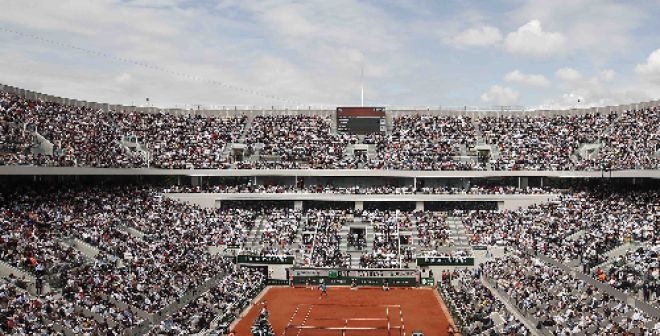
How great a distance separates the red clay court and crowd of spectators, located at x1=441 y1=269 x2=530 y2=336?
1211 mm

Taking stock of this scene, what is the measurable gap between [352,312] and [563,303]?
43.5 feet

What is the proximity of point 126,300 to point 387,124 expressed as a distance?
1641 inches

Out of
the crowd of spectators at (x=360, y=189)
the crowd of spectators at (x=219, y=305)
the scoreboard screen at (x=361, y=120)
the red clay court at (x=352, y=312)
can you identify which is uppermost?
the scoreboard screen at (x=361, y=120)

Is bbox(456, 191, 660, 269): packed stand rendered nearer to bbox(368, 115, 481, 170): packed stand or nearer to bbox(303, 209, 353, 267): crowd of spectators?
bbox(368, 115, 481, 170): packed stand

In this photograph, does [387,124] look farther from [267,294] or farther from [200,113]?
[267,294]

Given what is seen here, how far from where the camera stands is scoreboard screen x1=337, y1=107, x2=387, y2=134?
71250 millimetres

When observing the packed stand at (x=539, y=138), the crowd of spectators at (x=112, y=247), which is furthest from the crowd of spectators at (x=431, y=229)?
the crowd of spectators at (x=112, y=247)

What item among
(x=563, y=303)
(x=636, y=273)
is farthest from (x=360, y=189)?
(x=636, y=273)

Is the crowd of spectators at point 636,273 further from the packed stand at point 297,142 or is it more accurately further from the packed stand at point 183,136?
the packed stand at point 183,136

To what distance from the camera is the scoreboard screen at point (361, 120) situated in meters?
71.2

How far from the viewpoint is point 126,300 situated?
35969 millimetres

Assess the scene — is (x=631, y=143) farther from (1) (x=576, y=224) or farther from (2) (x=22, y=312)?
(2) (x=22, y=312)

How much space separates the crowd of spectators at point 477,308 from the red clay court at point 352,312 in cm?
121

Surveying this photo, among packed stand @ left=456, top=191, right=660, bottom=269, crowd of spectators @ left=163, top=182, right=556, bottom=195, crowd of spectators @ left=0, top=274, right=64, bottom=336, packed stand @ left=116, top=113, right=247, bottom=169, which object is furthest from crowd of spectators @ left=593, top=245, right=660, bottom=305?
packed stand @ left=116, top=113, right=247, bottom=169
